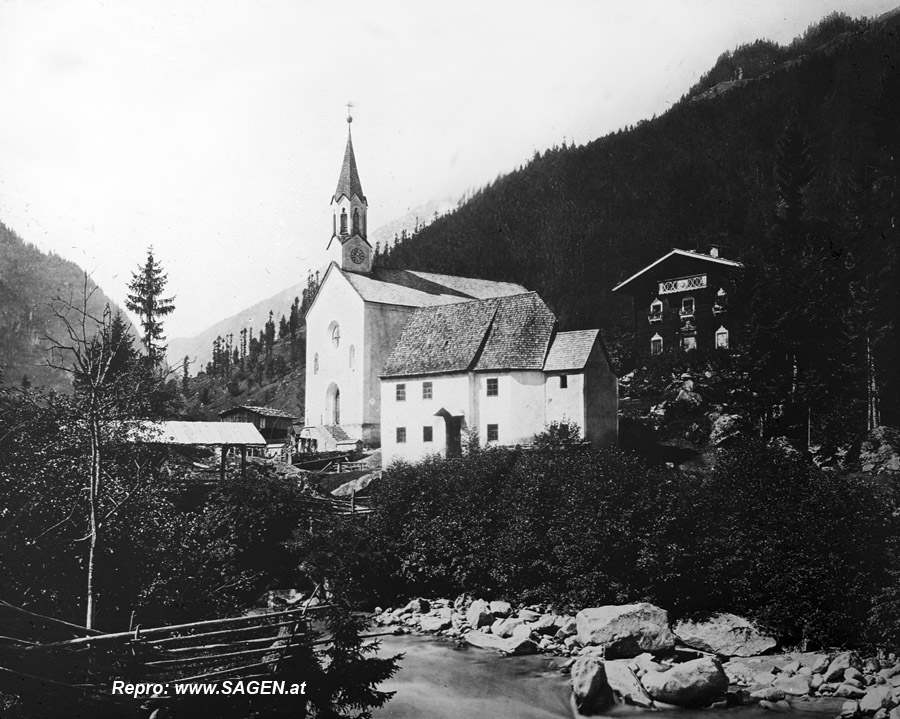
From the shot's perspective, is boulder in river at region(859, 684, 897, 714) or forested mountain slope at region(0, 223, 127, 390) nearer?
boulder in river at region(859, 684, 897, 714)

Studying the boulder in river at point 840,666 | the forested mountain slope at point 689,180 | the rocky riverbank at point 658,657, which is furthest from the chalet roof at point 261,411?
the boulder in river at point 840,666

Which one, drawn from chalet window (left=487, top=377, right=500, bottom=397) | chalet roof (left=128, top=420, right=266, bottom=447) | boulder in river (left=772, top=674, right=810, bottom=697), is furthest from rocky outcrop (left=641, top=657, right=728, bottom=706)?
chalet roof (left=128, top=420, right=266, bottom=447)

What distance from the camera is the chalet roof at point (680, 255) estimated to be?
39.3 feet

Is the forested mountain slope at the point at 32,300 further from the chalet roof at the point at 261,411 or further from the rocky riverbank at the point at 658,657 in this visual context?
the chalet roof at the point at 261,411

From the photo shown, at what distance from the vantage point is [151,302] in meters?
7.62

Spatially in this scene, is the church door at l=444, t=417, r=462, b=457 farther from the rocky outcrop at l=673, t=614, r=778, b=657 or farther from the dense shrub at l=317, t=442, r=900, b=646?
the rocky outcrop at l=673, t=614, r=778, b=657

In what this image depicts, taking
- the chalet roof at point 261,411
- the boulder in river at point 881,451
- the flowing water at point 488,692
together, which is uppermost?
the chalet roof at point 261,411

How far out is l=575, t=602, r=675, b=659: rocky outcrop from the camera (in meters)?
9.08

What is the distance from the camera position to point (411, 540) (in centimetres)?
1205

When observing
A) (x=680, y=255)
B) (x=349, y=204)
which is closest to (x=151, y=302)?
(x=349, y=204)

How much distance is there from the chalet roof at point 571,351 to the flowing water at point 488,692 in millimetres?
5251

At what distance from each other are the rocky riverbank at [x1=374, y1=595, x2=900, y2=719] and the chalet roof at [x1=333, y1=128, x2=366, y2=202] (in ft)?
19.4

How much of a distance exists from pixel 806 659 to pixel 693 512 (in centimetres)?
233

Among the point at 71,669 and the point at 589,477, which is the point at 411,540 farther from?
the point at 71,669
